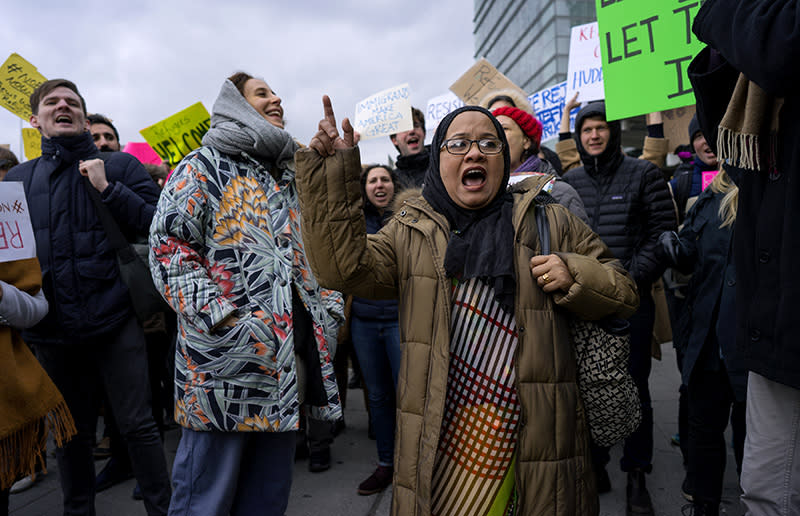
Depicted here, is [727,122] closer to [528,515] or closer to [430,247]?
[430,247]

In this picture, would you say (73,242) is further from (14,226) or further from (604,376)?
(604,376)

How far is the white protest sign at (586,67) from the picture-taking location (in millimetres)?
5695

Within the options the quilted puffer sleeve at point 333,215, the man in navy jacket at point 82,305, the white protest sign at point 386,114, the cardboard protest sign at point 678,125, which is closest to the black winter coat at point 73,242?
the man in navy jacket at point 82,305

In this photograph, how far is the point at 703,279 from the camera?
2.73m

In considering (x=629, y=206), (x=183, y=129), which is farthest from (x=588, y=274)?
(x=183, y=129)

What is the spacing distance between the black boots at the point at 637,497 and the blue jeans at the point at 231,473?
6.46 ft

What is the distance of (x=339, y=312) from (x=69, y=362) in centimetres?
143

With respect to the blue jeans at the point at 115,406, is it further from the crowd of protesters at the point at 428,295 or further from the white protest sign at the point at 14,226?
the white protest sign at the point at 14,226

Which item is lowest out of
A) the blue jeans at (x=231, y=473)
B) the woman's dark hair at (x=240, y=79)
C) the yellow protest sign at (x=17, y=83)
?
the blue jeans at (x=231, y=473)

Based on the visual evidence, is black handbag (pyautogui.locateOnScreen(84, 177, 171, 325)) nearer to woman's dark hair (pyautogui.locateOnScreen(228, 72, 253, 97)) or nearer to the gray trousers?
woman's dark hair (pyautogui.locateOnScreen(228, 72, 253, 97))

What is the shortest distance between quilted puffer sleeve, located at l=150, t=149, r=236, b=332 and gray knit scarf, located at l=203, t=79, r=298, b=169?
0.52 feet

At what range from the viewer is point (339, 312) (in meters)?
2.51

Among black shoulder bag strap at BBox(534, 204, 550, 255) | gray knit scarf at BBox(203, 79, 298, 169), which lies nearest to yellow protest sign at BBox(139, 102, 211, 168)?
gray knit scarf at BBox(203, 79, 298, 169)

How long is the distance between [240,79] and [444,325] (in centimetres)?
157
